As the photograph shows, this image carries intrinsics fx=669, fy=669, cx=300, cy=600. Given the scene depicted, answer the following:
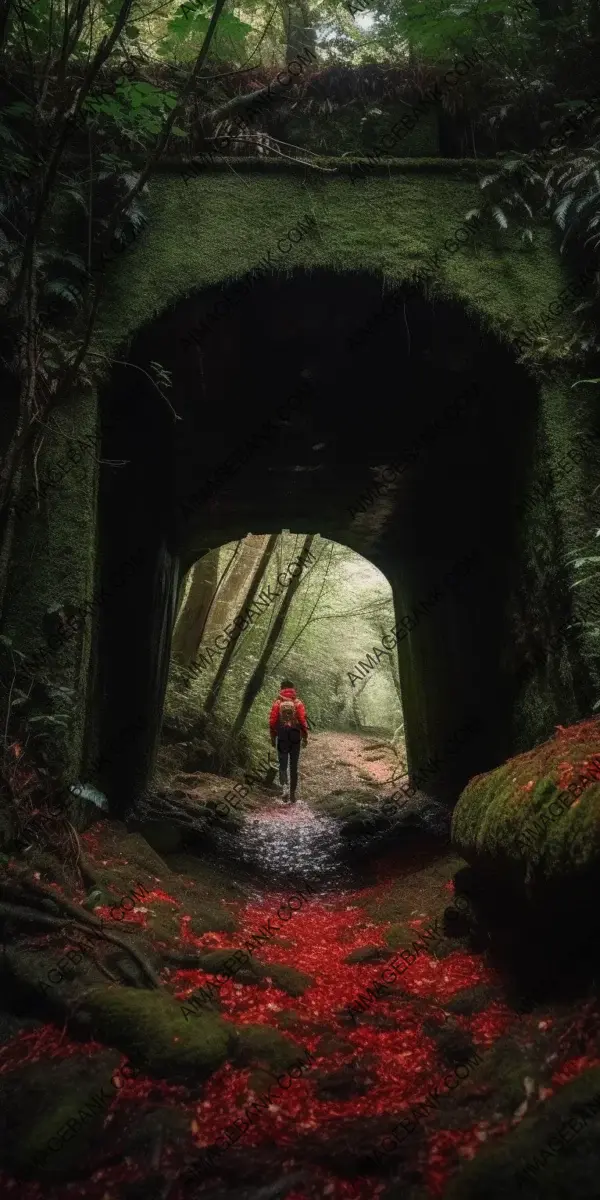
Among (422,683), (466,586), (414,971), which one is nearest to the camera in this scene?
(414,971)

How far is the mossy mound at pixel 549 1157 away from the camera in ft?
6.88

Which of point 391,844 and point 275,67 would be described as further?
point 391,844

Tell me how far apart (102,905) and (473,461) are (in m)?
5.71

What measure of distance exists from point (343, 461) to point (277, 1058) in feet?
23.0

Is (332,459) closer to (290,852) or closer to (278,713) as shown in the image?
(278,713)

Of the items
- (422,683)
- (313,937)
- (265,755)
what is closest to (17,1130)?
(313,937)

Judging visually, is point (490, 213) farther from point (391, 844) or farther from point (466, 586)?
point (391, 844)

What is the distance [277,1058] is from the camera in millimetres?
3340

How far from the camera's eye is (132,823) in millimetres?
7430

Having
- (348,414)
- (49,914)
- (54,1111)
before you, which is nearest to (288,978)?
(49,914)

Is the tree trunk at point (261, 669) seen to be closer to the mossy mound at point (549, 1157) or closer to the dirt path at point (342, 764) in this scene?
the dirt path at point (342, 764)

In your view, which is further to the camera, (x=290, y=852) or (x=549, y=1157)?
(x=290, y=852)

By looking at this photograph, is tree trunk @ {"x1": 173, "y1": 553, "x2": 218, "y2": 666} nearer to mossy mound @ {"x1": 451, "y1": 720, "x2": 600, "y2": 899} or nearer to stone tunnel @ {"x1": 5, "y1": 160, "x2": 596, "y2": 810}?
stone tunnel @ {"x1": 5, "y1": 160, "x2": 596, "y2": 810}

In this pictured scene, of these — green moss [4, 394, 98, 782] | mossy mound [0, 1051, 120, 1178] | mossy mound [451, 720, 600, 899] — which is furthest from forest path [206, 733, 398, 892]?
mossy mound [0, 1051, 120, 1178]
